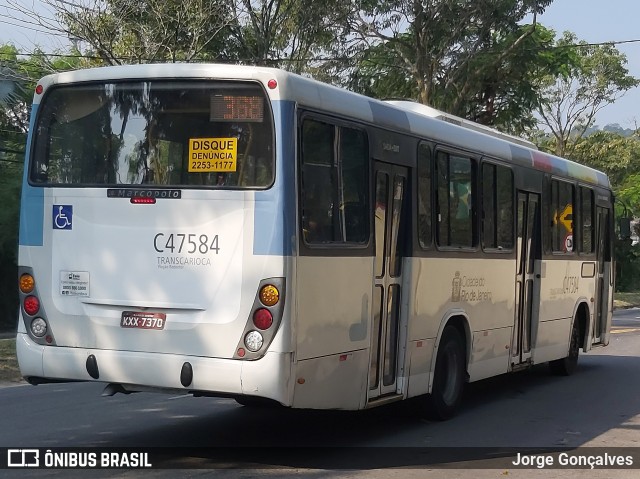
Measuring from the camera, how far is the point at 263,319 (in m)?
7.63

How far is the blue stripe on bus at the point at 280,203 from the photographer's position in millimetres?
7664

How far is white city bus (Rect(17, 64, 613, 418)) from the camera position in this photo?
7715 mm

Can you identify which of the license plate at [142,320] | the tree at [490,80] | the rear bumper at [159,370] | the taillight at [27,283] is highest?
the tree at [490,80]

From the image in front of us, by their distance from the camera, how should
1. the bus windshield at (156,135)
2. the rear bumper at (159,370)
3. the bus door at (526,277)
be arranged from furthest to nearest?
the bus door at (526,277)
the bus windshield at (156,135)
the rear bumper at (159,370)

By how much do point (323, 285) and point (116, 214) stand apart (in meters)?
1.76

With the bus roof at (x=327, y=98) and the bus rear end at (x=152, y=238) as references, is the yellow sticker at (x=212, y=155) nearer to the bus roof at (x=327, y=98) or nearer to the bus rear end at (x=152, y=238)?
the bus rear end at (x=152, y=238)

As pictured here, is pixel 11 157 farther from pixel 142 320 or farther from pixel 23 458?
pixel 142 320

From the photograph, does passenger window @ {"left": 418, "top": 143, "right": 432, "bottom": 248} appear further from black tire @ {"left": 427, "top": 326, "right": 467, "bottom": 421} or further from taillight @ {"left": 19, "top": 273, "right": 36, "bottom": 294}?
taillight @ {"left": 19, "top": 273, "right": 36, "bottom": 294}

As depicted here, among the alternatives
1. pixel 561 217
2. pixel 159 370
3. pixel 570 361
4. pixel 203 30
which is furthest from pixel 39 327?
pixel 203 30

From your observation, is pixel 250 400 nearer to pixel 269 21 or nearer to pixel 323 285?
pixel 323 285

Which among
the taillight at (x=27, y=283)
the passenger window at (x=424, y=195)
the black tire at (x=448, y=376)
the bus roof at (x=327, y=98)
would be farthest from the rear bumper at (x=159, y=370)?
the black tire at (x=448, y=376)

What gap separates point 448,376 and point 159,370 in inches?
161

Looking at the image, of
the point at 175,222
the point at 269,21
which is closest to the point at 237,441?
the point at 175,222

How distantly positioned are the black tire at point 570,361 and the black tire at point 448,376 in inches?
182
